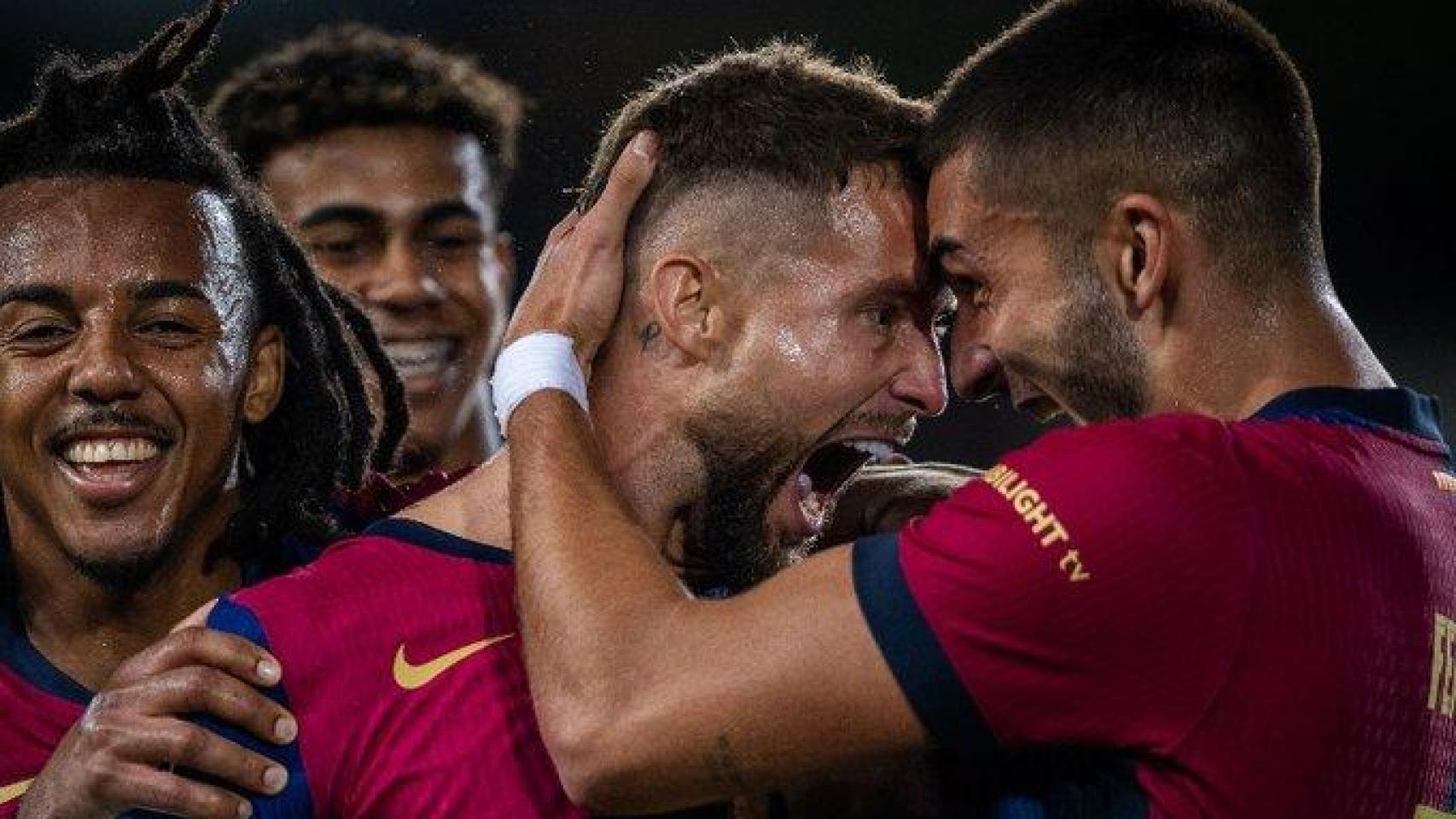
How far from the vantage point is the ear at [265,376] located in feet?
8.95

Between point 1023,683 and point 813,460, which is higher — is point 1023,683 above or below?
below

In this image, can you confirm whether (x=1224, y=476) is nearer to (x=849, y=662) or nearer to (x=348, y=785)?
(x=849, y=662)

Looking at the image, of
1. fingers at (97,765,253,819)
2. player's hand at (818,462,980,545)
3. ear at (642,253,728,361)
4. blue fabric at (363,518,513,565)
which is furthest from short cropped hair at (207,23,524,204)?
fingers at (97,765,253,819)

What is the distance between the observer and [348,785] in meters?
→ 1.97

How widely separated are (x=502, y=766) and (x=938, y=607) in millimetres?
522

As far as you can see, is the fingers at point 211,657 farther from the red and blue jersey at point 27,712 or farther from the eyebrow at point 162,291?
the eyebrow at point 162,291

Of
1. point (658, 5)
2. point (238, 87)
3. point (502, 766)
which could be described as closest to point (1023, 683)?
point (502, 766)

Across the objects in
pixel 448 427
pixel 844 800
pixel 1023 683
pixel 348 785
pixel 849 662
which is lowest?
pixel 844 800

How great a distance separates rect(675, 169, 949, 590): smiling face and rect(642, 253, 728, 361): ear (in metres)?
0.03

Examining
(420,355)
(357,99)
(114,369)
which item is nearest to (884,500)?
(114,369)

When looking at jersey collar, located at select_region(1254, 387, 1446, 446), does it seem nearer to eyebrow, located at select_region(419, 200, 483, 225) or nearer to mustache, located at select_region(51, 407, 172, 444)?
mustache, located at select_region(51, 407, 172, 444)

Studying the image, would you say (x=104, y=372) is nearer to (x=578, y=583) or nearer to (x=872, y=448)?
(x=578, y=583)

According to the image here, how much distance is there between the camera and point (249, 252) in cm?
275

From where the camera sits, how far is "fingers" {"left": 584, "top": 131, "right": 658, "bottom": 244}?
238 cm
